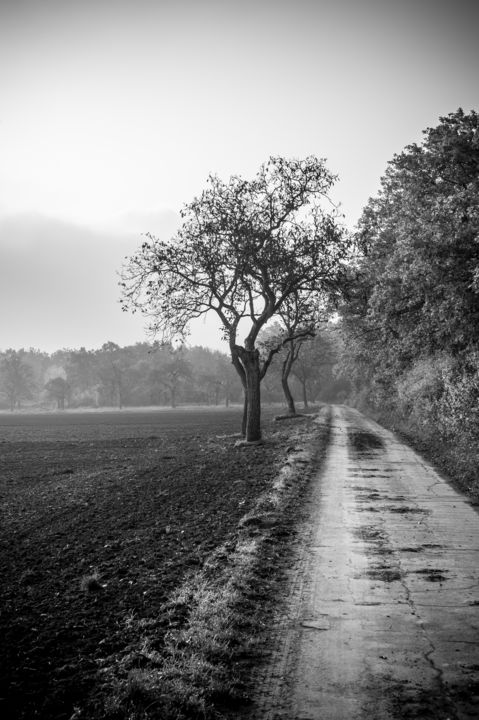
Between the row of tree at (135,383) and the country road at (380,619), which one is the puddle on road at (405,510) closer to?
the country road at (380,619)

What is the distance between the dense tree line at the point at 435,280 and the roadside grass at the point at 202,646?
35.8 feet

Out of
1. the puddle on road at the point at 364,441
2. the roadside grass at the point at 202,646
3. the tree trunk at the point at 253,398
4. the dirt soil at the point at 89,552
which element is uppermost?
the tree trunk at the point at 253,398

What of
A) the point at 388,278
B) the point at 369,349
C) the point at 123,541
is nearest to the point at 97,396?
the point at 369,349

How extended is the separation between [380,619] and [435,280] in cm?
1554

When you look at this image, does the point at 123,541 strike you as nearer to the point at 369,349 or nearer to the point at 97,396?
the point at 369,349

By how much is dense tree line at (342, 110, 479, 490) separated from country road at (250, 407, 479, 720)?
24.9ft

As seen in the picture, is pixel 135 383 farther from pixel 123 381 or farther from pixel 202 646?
pixel 202 646

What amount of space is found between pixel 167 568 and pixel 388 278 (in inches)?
755

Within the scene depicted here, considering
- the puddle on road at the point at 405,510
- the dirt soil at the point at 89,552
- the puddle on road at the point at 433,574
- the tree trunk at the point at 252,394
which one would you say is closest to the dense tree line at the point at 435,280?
the puddle on road at the point at 405,510

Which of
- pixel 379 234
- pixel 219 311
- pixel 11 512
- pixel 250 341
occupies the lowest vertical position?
pixel 11 512

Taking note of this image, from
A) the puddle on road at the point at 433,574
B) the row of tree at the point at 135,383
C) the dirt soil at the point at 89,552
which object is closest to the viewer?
the dirt soil at the point at 89,552

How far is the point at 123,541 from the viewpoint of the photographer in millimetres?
9102

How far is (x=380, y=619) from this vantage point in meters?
5.57

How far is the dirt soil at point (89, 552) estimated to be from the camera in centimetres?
485
